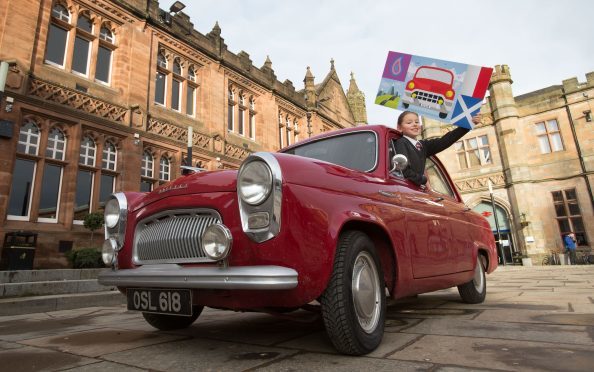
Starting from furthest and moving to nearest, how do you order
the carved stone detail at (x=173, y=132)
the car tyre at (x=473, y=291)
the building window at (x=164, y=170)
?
the building window at (x=164, y=170) < the carved stone detail at (x=173, y=132) < the car tyre at (x=473, y=291)

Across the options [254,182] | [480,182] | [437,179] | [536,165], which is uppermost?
[536,165]

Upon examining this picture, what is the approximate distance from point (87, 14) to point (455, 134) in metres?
12.4

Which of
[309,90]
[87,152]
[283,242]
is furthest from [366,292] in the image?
[309,90]

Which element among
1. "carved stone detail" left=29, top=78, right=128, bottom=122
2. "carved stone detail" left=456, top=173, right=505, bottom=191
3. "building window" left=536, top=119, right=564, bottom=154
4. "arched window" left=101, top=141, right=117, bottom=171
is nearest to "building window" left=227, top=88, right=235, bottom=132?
"carved stone detail" left=29, top=78, right=128, bottom=122

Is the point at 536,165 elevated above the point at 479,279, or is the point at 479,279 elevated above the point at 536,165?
the point at 536,165

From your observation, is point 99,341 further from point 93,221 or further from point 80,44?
point 80,44

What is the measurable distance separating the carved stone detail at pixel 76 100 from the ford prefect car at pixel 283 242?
29.0 feet

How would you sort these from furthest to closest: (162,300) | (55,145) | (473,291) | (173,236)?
(55,145) < (473,291) < (173,236) < (162,300)

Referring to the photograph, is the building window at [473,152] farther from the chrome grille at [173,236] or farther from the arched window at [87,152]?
the chrome grille at [173,236]

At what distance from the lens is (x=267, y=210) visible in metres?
1.75

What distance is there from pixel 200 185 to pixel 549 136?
78.4 feet

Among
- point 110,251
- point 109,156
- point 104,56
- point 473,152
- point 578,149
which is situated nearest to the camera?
point 110,251

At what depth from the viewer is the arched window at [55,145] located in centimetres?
916

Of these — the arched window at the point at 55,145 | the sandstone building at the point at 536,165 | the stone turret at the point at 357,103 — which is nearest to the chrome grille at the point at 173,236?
the arched window at the point at 55,145
